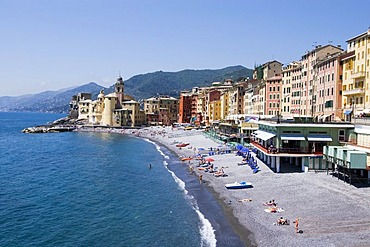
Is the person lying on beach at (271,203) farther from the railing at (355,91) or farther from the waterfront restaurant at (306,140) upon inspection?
the railing at (355,91)

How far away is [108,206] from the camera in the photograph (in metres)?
45.0

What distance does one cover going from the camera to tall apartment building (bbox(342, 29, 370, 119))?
55.3 meters

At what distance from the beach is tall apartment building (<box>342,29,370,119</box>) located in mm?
15514

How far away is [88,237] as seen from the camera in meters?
34.8

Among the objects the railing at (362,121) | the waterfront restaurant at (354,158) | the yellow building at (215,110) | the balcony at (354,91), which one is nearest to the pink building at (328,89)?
the balcony at (354,91)

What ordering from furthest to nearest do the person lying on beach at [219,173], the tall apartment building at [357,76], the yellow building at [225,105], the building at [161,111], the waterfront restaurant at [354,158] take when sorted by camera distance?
the building at [161,111], the yellow building at [225,105], the person lying on beach at [219,173], the tall apartment building at [357,76], the waterfront restaurant at [354,158]

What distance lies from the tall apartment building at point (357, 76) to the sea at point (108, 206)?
84.2 ft

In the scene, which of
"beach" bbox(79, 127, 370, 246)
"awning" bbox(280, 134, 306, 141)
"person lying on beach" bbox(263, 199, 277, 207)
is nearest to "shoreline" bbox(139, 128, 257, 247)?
"beach" bbox(79, 127, 370, 246)

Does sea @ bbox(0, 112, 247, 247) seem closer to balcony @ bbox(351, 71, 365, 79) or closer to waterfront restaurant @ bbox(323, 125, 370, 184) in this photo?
waterfront restaurant @ bbox(323, 125, 370, 184)

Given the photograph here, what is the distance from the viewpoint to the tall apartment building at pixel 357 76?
5528 cm

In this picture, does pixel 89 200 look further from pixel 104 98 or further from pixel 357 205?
pixel 104 98

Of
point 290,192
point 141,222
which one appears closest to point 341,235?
point 290,192

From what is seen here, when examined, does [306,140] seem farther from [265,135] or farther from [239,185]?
[239,185]

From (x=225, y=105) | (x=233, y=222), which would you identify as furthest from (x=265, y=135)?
(x=225, y=105)
